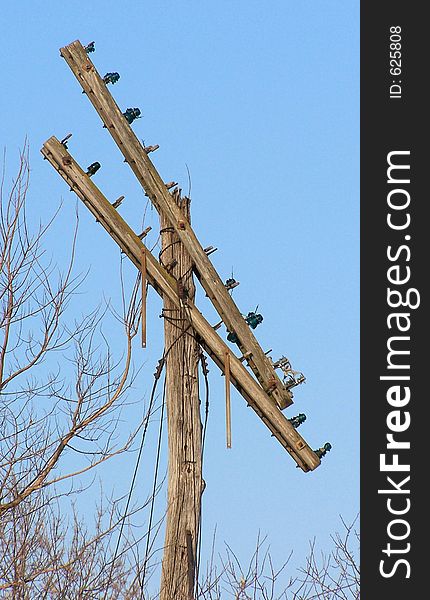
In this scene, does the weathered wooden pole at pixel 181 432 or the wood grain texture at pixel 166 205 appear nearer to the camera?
the weathered wooden pole at pixel 181 432

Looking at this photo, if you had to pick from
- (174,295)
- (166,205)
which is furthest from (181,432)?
(166,205)

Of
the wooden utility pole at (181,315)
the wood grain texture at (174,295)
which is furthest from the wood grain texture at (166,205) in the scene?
the wood grain texture at (174,295)

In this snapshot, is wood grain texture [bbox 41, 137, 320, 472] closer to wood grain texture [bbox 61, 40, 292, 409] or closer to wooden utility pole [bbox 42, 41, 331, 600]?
wooden utility pole [bbox 42, 41, 331, 600]

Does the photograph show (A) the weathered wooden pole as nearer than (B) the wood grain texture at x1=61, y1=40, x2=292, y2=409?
Yes

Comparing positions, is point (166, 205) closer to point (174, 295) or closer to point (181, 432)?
point (174, 295)

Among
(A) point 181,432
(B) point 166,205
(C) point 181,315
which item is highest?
(B) point 166,205

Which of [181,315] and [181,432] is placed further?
[181,315]

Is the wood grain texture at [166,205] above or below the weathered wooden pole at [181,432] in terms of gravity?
above

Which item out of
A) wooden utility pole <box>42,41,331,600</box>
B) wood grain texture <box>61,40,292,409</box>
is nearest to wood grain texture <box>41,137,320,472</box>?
wooden utility pole <box>42,41,331,600</box>

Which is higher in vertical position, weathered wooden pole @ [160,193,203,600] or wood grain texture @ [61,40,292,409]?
wood grain texture @ [61,40,292,409]

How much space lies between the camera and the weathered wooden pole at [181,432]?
302 inches

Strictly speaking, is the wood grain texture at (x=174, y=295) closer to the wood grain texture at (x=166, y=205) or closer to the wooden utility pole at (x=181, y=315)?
the wooden utility pole at (x=181, y=315)

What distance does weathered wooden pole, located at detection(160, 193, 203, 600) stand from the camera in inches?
302

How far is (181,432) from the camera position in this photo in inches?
311
